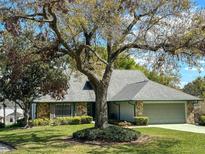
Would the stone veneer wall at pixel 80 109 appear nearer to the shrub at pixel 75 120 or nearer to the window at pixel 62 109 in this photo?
the window at pixel 62 109

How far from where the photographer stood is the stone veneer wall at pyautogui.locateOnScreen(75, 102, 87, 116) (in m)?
40.7

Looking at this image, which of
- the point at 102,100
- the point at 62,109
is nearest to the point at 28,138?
the point at 102,100

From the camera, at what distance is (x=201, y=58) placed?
67.7 ft

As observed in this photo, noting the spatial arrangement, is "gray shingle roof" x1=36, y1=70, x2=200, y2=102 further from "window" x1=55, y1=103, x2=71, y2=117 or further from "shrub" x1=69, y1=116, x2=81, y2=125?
"shrub" x1=69, y1=116, x2=81, y2=125

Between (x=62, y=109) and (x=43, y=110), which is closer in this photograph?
(x=43, y=110)

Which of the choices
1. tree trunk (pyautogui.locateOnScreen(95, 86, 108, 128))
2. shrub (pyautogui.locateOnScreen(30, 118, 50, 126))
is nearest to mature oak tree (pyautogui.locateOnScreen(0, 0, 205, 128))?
tree trunk (pyautogui.locateOnScreen(95, 86, 108, 128))

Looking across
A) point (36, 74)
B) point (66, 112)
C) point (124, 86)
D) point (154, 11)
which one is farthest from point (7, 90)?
point (154, 11)

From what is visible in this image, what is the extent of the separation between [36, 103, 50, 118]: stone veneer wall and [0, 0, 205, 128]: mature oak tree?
59.3 feet

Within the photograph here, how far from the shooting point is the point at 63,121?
37.7 metres

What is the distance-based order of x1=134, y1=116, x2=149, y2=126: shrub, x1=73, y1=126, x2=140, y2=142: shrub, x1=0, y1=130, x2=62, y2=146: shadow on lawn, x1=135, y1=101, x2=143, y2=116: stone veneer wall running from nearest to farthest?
x1=73, y1=126, x2=140, y2=142: shrub < x1=0, y1=130, x2=62, y2=146: shadow on lawn < x1=134, y1=116, x2=149, y2=126: shrub < x1=135, y1=101, x2=143, y2=116: stone veneer wall

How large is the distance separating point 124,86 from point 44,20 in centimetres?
2700

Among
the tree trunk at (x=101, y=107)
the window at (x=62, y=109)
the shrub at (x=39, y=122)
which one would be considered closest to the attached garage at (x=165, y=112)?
the window at (x=62, y=109)

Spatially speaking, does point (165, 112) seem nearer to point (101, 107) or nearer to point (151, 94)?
point (151, 94)

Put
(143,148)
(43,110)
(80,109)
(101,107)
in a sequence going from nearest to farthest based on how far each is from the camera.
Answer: (143,148)
(101,107)
(43,110)
(80,109)
